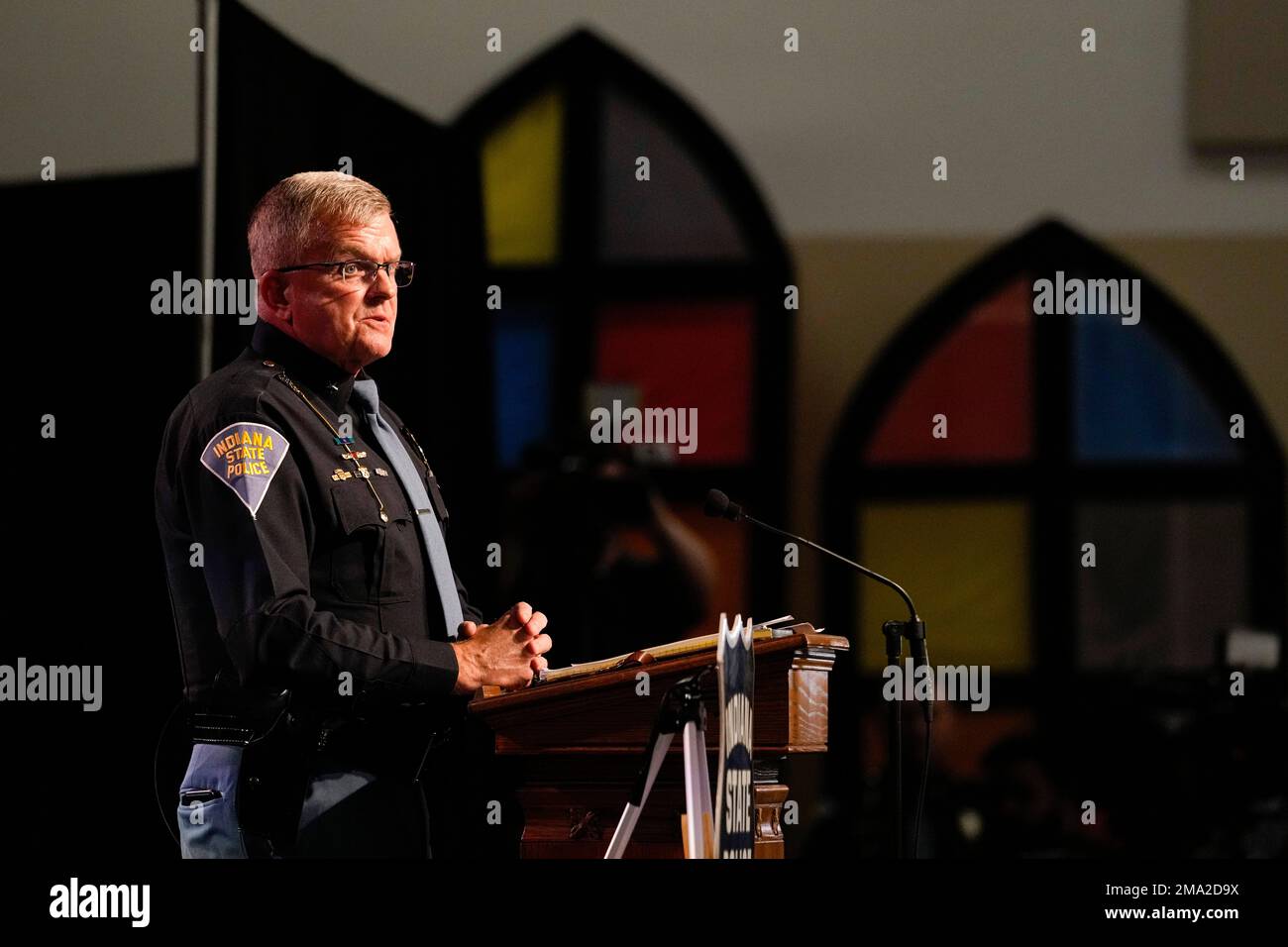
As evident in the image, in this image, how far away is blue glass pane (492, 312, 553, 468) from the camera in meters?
4.65

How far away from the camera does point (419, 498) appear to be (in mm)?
2266

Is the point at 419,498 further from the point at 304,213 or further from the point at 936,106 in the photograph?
the point at 936,106

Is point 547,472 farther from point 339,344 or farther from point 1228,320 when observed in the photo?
point 1228,320

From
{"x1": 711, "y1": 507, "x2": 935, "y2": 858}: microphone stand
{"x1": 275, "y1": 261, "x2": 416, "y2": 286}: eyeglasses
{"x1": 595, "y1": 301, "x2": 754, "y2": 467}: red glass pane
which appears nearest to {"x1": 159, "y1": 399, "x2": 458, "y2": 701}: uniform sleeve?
{"x1": 275, "y1": 261, "x2": 416, "y2": 286}: eyeglasses

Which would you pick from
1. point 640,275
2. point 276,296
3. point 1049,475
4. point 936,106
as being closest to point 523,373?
point 640,275

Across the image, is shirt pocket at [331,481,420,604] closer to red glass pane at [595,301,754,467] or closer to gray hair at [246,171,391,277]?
gray hair at [246,171,391,277]

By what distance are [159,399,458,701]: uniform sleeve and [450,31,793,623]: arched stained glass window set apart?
2566 millimetres

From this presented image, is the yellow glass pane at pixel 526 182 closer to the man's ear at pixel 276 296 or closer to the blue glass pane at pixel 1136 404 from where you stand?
the blue glass pane at pixel 1136 404

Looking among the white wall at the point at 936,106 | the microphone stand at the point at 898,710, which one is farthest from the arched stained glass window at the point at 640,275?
the microphone stand at the point at 898,710

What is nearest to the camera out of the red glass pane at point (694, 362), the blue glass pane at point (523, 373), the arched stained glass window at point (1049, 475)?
the blue glass pane at point (523, 373)

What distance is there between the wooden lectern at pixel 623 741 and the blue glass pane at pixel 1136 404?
10.3ft

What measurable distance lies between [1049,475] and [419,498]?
3266mm

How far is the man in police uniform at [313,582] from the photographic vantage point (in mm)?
2029
